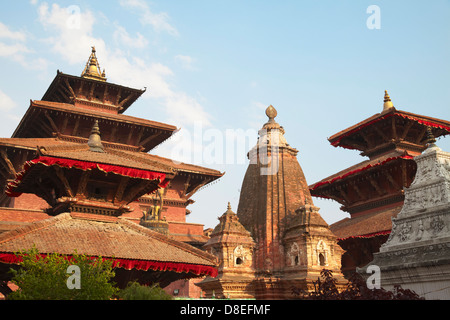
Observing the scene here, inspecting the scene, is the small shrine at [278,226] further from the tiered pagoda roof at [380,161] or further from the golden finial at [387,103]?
the golden finial at [387,103]

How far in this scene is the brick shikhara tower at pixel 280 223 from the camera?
21.5 meters

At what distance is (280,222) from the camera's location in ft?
78.4

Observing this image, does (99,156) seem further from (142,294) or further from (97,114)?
(97,114)

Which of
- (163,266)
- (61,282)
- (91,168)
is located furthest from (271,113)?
(61,282)

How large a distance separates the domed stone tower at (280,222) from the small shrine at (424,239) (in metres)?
8.40

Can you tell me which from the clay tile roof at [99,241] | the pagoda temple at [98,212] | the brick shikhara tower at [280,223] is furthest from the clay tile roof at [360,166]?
the clay tile roof at [99,241]

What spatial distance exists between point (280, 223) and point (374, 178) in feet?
23.6

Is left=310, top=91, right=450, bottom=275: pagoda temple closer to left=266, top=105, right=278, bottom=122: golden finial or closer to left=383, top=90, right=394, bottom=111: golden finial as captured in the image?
left=383, top=90, right=394, bottom=111: golden finial

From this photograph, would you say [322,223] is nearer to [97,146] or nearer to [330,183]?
Result: [330,183]

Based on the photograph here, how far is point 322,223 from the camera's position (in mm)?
22359

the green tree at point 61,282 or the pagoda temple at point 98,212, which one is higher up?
the pagoda temple at point 98,212

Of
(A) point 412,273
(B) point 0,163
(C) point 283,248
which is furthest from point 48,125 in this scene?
(A) point 412,273

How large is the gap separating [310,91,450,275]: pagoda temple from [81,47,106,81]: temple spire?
17.8 metres
